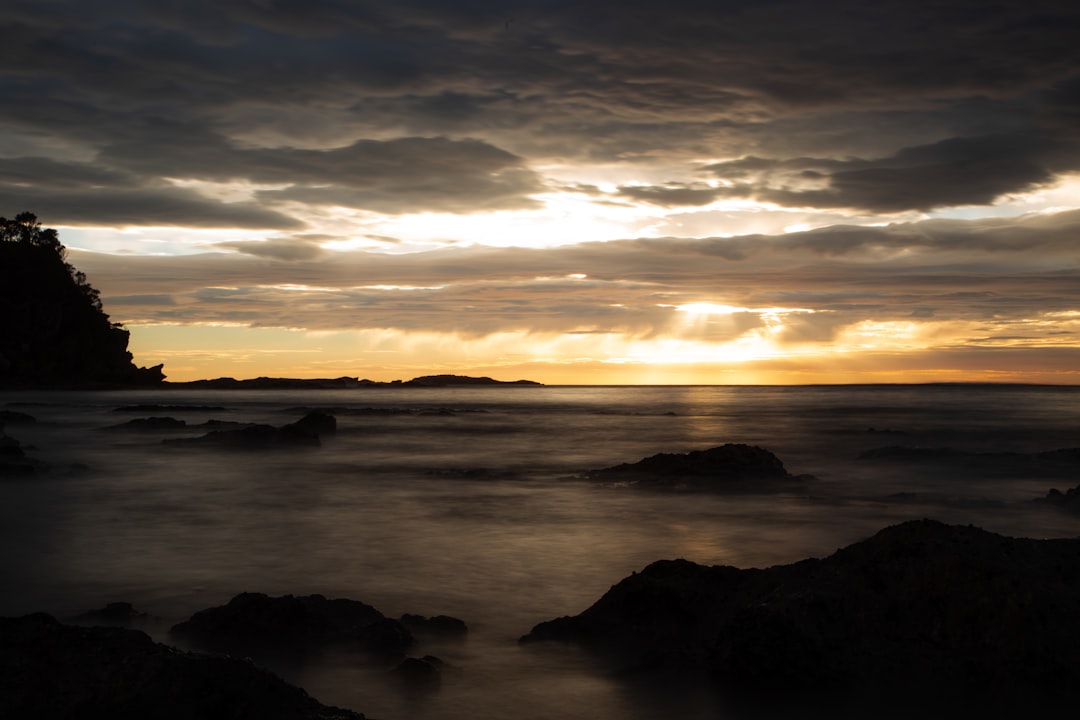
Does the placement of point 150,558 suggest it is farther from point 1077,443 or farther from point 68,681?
point 1077,443

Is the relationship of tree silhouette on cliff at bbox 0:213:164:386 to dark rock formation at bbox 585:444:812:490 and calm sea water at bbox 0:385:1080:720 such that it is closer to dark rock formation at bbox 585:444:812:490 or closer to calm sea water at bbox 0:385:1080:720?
calm sea water at bbox 0:385:1080:720

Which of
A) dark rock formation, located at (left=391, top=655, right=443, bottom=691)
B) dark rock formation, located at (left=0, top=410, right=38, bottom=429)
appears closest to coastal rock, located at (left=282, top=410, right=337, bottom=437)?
dark rock formation, located at (left=0, top=410, right=38, bottom=429)

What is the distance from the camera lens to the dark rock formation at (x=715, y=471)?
1720cm

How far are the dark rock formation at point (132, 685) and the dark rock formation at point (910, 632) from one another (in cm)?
259

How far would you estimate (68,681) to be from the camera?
3.79 metres

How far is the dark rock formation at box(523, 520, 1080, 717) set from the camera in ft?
16.7

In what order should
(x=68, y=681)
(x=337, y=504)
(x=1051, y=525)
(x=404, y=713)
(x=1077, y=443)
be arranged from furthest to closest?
(x=1077, y=443), (x=337, y=504), (x=1051, y=525), (x=404, y=713), (x=68, y=681)

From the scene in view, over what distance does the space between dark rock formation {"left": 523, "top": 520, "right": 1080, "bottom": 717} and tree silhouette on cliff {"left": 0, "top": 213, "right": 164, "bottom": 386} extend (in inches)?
3606

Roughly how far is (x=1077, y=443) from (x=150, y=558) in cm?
3868

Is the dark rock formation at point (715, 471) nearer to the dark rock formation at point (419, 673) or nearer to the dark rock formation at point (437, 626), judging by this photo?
the dark rock formation at point (437, 626)

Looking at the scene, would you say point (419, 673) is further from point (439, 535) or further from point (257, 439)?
point (257, 439)

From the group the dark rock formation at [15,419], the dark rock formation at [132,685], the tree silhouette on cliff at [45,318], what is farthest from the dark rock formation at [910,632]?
the tree silhouette on cliff at [45,318]

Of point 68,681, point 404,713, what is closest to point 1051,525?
point 404,713

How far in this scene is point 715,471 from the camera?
17594 millimetres
